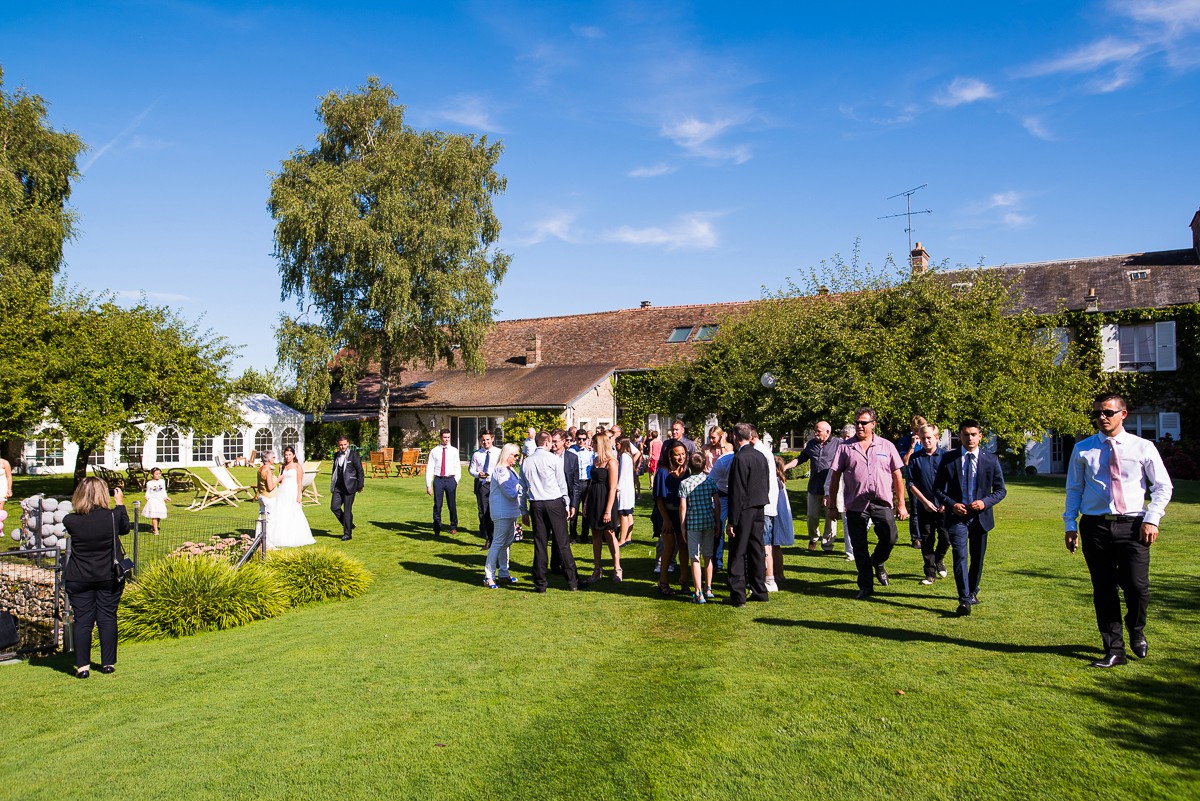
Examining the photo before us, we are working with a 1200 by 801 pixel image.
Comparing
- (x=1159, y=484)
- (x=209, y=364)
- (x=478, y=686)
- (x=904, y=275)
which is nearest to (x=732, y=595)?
(x=478, y=686)

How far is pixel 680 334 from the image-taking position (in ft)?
120

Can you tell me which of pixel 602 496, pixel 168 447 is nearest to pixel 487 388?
→ pixel 168 447

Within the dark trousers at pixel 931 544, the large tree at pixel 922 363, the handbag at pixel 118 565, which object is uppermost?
the large tree at pixel 922 363

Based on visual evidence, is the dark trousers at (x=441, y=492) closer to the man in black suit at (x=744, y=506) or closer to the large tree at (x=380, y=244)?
the man in black suit at (x=744, y=506)

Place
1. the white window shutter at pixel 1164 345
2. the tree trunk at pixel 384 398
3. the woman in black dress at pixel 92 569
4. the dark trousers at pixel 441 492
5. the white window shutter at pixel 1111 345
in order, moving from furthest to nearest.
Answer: the tree trunk at pixel 384 398 → the white window shutter at pixel 1111 345 → the white window shutter at pixel 1164 345 → the dark trousers at pixel 441 492 → the woman in black dress at pixel 92 569

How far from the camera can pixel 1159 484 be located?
18.3ft

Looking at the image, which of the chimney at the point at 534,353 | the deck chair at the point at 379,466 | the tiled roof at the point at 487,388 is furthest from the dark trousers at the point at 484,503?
the chimney at the point at 534,353

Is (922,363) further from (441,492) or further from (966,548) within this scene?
(441,492)

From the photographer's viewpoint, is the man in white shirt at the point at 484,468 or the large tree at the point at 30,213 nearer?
the man in white shirt at the point at 484,468

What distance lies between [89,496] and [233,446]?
91.6 feet

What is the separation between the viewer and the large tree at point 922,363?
523 inches

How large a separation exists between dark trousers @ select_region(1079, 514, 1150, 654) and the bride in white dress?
9.36 m

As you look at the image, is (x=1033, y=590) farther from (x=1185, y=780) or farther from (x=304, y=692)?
(x=304, y=692)

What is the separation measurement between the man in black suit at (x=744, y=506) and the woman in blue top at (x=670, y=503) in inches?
26.4
